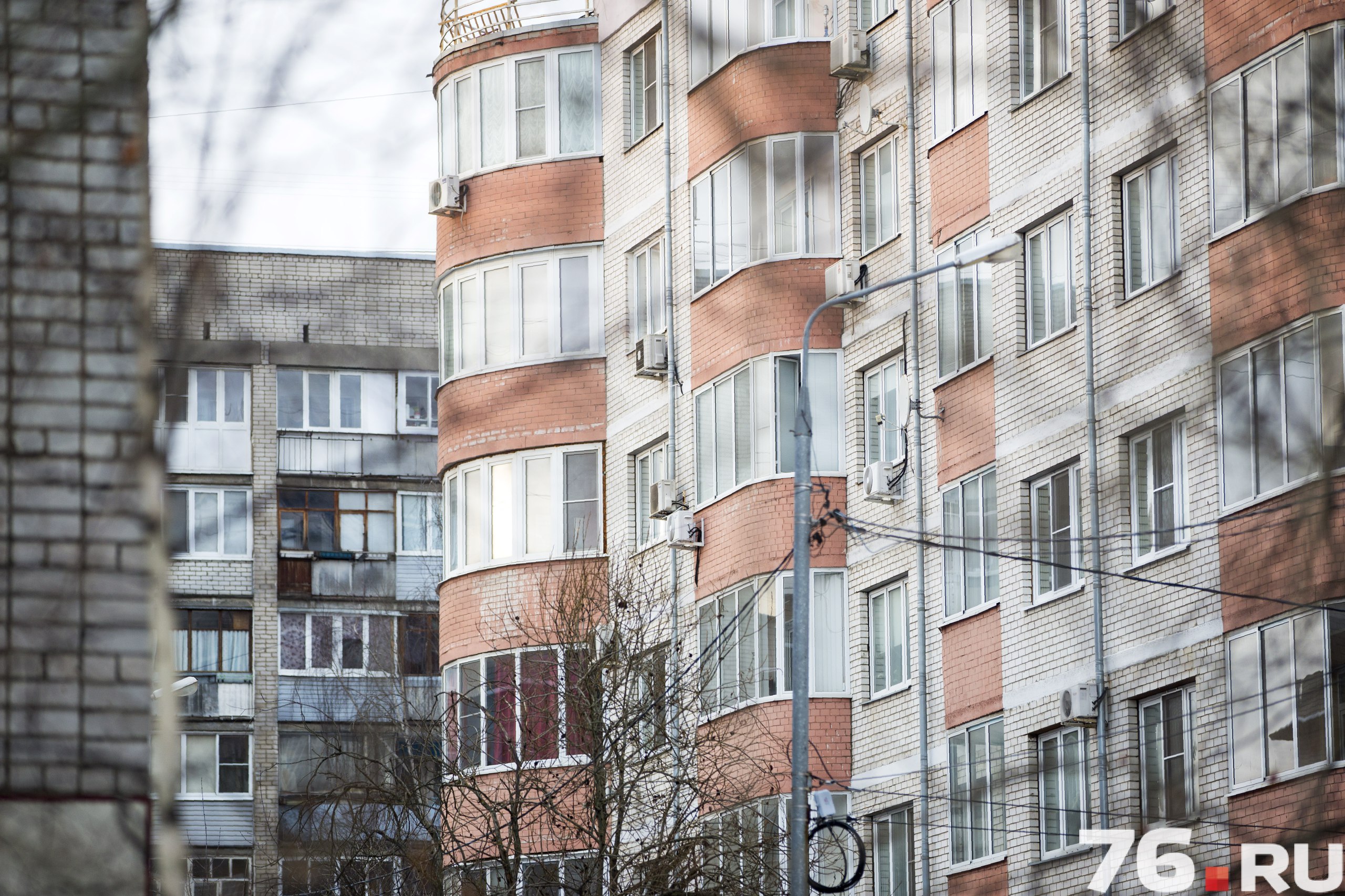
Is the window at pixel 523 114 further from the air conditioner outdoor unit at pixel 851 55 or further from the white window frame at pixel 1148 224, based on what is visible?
the white window frame at pixel 1148 224

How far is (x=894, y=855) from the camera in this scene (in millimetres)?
24844

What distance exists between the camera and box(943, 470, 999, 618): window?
23.6 m

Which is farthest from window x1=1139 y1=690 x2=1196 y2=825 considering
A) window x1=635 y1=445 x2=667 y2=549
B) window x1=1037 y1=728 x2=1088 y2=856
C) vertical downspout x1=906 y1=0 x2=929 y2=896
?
window x1=635 y1=445 x2=667 y2=549

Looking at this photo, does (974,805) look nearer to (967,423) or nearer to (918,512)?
(918,512)

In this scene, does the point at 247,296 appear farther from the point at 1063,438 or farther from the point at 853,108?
the point at 853,108

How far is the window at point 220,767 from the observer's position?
4716 centimetres

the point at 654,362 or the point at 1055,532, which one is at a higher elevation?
the point at 654,362

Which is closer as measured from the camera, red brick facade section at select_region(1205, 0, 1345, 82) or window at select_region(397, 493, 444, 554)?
red brick facade section at select_region(1205, 0, 1345, 82)

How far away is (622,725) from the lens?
22984 millimetres

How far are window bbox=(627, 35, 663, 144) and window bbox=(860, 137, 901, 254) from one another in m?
3.85

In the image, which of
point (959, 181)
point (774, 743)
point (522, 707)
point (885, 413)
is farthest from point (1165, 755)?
point (522, 707)

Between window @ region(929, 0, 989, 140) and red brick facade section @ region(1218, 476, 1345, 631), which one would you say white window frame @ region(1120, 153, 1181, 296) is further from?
red brick facade section @ region(1218, 476, 1345, 631)

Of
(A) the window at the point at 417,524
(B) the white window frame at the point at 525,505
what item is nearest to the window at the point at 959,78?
(B) the white window frame at the point at 525,505

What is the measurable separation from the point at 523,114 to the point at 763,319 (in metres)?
6.77
